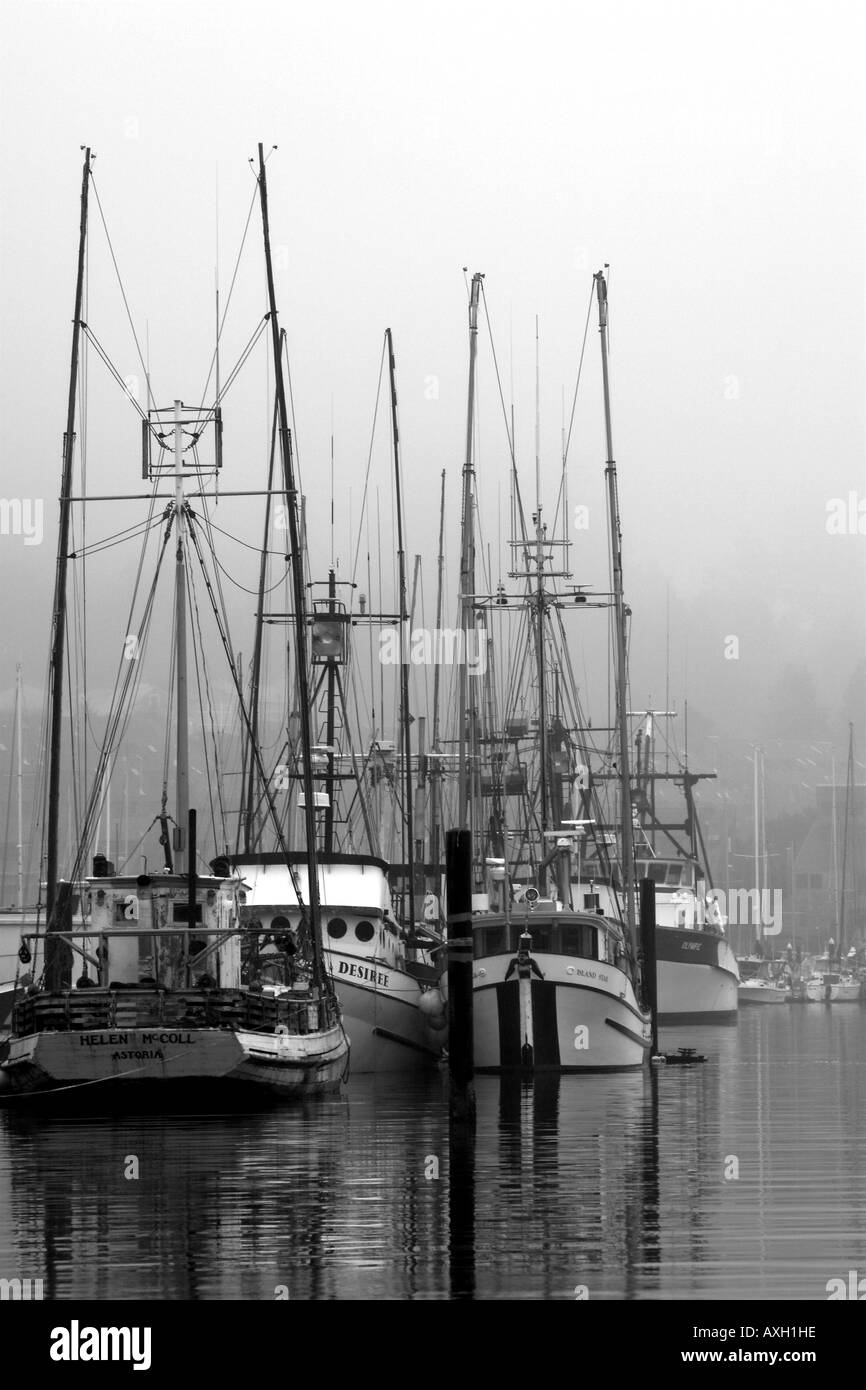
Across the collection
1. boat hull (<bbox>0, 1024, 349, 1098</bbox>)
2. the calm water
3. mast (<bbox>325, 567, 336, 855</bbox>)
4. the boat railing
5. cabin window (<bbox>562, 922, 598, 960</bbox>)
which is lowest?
the calm water

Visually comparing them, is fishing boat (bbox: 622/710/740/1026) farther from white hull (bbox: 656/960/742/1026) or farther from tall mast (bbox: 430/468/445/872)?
tall mast (bbox: 430/468/445/872)

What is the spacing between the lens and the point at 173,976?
34219mm

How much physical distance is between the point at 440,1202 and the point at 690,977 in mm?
73605

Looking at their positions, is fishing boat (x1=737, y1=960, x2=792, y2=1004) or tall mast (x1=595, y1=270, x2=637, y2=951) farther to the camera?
fishing boat (x1=737, y1=960, x2=792, y2=1004)

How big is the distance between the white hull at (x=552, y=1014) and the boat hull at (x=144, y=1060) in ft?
37.0

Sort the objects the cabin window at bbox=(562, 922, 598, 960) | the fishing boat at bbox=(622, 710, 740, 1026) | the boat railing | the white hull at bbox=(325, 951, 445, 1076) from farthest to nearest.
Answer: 1. the fishing boat at bbox=(622, 710, 740, 1026)
2. the cabin window at bbox=(562, 922, 598, 960)
3. the white hull at bbox=(325, 951, 445, 1076)
4. the boat railing

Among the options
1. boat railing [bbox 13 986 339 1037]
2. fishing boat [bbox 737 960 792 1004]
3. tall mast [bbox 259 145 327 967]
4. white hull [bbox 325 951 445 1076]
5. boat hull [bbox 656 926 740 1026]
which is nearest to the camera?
boat railing [bbox 13 986 339 1037]

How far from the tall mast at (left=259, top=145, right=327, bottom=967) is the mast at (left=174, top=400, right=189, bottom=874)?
2151 millimetres

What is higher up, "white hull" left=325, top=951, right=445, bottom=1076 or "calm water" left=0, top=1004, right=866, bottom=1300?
"white hull" left=325, top=951, right=445, bottom=1076


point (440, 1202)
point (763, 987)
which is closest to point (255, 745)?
point (440, 1202)

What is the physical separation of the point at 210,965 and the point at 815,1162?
12.6 meters

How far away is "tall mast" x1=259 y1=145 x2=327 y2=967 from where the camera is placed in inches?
1396

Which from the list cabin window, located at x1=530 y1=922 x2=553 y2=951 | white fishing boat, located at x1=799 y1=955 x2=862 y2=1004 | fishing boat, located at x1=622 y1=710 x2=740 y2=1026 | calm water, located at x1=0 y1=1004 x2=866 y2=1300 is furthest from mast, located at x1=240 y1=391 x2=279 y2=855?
white fishing boat, located at x1=799 y1=955 x2=862 y2=1004

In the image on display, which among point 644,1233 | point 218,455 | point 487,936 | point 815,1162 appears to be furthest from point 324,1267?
point 487,936
